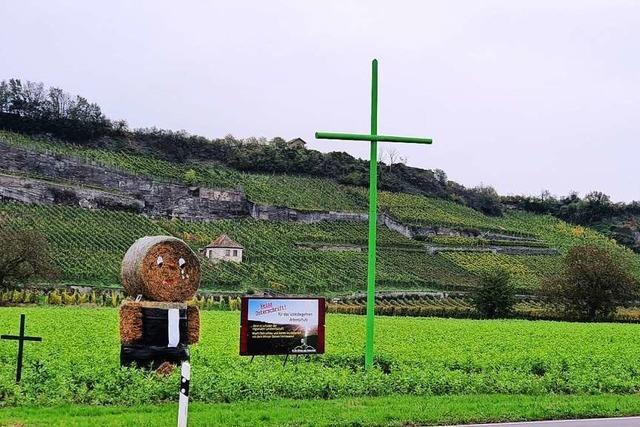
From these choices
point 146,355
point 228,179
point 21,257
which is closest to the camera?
point 146,355

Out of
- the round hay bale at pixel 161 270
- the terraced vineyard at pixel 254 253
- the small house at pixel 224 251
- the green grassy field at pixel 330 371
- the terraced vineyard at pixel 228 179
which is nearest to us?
the green grassy field at pixel 330 371

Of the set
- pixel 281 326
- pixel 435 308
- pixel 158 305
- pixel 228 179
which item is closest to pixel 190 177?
pixel 228 179

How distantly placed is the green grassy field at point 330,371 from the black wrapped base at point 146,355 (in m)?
0.35

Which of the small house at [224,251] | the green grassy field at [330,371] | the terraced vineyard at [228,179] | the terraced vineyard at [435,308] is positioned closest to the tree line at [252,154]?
the terraced vineyard at [228,179]

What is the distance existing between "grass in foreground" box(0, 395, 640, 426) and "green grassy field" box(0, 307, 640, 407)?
61 centimetres

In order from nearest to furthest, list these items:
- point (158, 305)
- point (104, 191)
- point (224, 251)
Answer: point (158, 305) < point (224, 251) < point (104, 191)

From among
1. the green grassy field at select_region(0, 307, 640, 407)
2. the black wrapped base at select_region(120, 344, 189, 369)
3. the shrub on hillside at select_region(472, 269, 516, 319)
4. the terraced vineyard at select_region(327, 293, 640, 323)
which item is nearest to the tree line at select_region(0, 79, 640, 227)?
the terraced vineyard at select_region(327, 293, 640, 323)

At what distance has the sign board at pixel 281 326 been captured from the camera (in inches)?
666

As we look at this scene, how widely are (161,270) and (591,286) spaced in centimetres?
5072

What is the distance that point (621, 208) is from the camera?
14250cm

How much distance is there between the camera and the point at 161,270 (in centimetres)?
1628

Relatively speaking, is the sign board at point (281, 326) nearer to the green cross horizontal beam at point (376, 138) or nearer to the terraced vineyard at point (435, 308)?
the green cross horizontal beam at point (376, 138)

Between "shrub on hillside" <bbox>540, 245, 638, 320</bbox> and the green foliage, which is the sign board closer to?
"shrub on hillside" <bbox>540, 245, 638, 320</bbox>

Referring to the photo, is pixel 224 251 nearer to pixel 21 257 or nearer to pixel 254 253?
pixel 254 253
